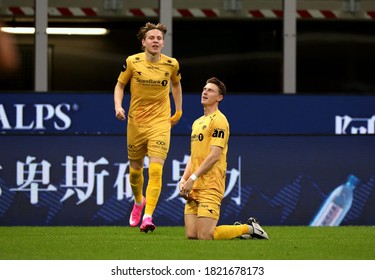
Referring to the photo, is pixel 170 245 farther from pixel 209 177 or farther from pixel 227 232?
pixel 209 177

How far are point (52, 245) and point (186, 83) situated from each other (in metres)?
7.43

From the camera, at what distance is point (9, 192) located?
1561 centimetres

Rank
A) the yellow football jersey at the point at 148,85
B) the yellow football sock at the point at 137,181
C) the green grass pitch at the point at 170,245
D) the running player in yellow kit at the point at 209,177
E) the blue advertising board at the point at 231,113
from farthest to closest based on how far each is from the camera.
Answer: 1. the blue advertising board at the point at 231,113
2. the yellow football sock at the point at 137,181
3. the yellow football jersey at the point at 148,85
4. the running player in yellow kit at the point at 209,177
5. the green grass pitch at the point at 170,245

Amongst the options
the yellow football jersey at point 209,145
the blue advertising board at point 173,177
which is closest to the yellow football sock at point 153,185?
the yellow football jersey at point 209,145

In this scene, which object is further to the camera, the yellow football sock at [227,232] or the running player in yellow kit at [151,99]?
the running player in yellow kit at [151,99]

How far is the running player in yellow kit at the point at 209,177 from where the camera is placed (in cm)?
1205

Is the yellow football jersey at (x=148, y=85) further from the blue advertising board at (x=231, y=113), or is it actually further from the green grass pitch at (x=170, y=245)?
the blue advertising board at (x=231, y=113)

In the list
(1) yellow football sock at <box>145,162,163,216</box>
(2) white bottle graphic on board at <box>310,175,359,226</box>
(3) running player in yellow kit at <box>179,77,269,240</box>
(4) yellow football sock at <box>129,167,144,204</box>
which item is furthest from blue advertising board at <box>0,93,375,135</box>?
(3) running player in yellow kit at <box>179,77,269,240</box>

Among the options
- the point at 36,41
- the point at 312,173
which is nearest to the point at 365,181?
the point at 312,173

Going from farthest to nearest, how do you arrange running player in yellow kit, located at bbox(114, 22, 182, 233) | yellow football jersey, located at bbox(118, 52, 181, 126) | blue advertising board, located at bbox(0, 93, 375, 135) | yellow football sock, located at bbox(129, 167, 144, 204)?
1. blue advertising board, located at bbox(0, 93, 375, 135)
2. yellow football sock, located at bbox(129, 167, 144, 204)
3. yellow football jersey, located at bbox(118, 52, 181, 126)
4. running player in yellow kit, located at bbox(114, 22, 182, 233)

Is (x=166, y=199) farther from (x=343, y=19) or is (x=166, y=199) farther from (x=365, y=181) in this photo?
(x=343, y=19)

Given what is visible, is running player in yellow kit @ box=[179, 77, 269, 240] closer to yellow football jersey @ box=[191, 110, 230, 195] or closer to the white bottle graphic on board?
yellow football jersey @ box=[191, 110, 230, 195]

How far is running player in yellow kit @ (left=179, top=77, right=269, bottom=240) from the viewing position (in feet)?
39.5

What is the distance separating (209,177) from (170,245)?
2.95ft
